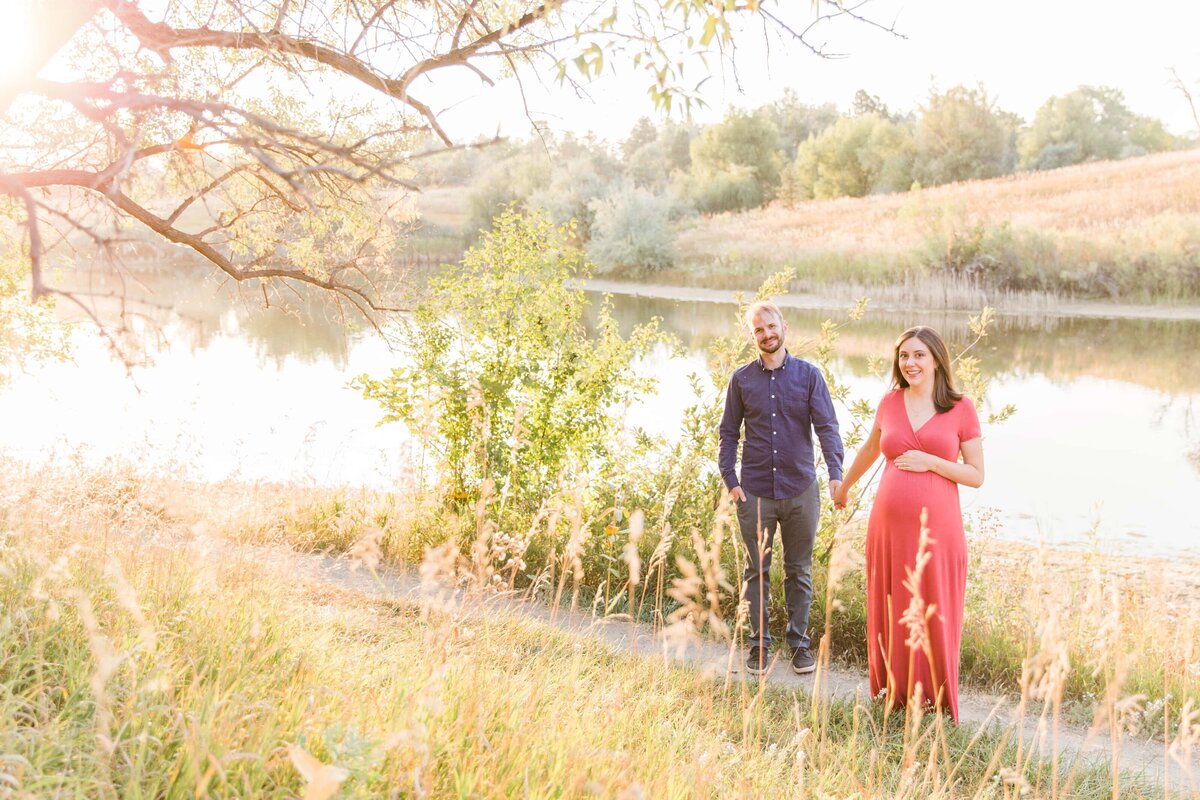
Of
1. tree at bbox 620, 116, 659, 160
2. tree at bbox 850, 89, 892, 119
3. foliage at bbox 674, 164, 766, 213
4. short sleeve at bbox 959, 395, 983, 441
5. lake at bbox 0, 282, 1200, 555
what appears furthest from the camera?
tree at bbox 620, 116, 659, 160

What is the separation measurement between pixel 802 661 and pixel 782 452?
1256mm

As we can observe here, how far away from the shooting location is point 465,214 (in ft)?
167

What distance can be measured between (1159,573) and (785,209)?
4654 centimetres

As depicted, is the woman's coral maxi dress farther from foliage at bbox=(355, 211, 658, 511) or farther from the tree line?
the tree line

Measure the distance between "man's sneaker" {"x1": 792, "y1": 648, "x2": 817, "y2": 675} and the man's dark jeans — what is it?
4cm

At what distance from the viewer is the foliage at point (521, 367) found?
6777 millimetres

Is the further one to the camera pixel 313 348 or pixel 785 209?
pixel 785 209

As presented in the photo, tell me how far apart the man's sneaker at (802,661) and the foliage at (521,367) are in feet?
7.46

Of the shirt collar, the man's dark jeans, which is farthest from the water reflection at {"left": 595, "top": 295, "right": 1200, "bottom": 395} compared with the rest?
the man's dark jeans

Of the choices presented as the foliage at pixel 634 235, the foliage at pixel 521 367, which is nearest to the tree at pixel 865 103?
the foliage at pixel 634 235

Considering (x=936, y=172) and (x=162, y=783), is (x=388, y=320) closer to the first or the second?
(x=162, y=783)

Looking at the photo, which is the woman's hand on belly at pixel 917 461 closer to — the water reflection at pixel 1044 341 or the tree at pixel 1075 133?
the water reflection at pixel 1044 341

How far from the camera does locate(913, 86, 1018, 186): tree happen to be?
1954 inches

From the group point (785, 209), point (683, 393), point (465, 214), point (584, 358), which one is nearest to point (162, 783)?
point (584, 358)
